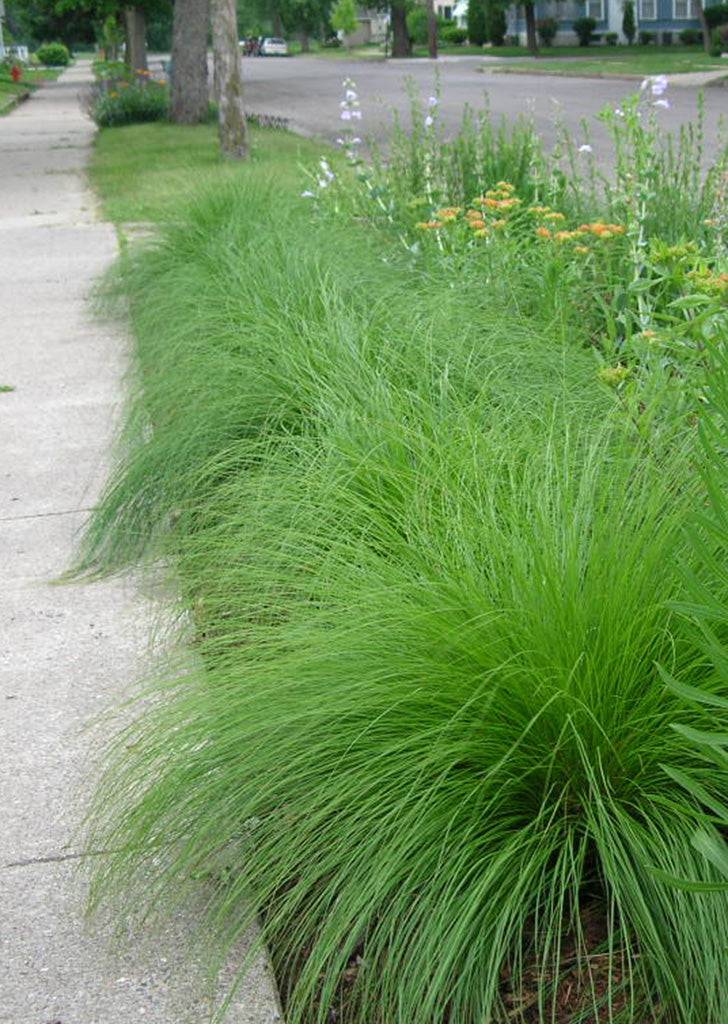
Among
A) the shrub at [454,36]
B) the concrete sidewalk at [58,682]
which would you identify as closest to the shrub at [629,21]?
the shrub at [454,36]

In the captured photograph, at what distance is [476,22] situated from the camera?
237ft

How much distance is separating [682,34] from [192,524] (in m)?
57.5

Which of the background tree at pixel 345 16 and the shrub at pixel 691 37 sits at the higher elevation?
the background tree at pixel 345 16

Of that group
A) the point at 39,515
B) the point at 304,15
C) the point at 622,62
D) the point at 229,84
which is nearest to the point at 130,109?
the point at 229,84

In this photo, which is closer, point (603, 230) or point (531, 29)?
point (603, 230)

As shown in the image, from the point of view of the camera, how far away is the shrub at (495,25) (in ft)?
229

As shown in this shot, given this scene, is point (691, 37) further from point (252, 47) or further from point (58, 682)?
point (58, 682)

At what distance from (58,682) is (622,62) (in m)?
46.2

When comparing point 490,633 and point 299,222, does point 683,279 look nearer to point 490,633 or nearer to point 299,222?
point 490,633

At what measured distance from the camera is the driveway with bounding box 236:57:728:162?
22.2 metres

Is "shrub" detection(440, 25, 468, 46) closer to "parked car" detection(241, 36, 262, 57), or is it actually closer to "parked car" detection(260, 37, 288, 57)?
"parked car" detection(260, 37, 288, 57)

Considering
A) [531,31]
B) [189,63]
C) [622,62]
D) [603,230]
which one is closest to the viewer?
[603,230]

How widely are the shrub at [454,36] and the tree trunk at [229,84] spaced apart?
6213 centimetres

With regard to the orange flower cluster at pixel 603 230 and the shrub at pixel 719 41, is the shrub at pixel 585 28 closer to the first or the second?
the shrub at pixel 719 41
